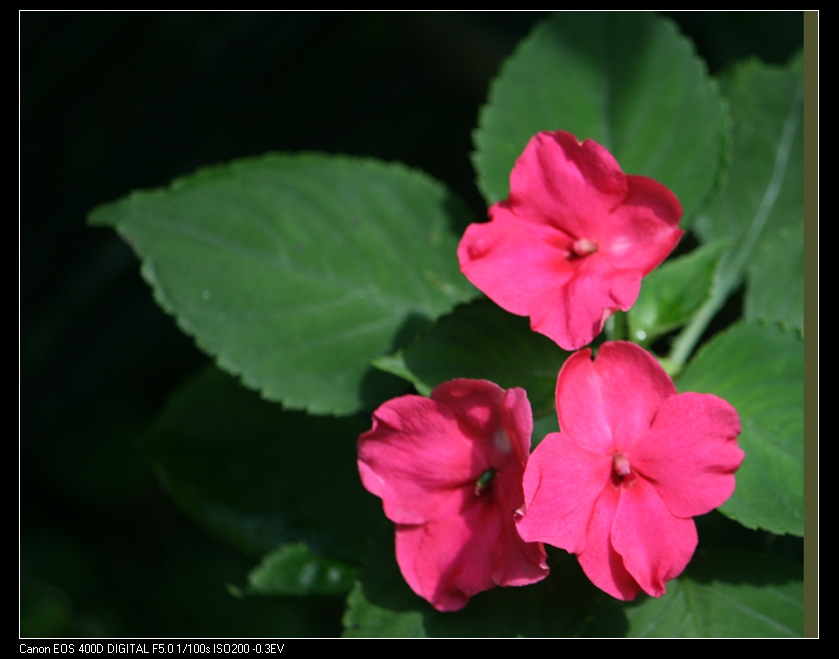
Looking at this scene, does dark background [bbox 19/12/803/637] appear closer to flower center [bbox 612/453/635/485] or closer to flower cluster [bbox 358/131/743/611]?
flower cluster [bbox 358/131/743/611]

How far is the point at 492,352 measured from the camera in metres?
0.81

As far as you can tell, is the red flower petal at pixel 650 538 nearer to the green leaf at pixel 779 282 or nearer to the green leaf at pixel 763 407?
the green leaf at pixel 763 407

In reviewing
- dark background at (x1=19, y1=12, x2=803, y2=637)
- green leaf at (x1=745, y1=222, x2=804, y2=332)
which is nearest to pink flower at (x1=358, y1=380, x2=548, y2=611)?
→ green leaf at (x1=745, y1=222, x2=804, y2=332)

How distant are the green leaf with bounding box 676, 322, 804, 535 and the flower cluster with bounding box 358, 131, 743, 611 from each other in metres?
0.11

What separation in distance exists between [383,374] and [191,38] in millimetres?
1018

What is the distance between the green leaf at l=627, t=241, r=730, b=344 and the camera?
0.87 meters

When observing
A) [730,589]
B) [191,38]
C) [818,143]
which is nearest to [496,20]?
[191,38]

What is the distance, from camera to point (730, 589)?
0.84 meters

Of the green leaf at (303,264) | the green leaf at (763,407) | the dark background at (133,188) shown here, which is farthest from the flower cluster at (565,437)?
the dark background at (133,188)

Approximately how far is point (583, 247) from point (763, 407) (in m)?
0.26

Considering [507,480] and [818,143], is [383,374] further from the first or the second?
[818,143]

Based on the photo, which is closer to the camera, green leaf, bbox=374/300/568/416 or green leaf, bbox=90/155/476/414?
green leaf, bbox=374/300/568/416

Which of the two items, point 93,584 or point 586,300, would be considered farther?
point 93,584

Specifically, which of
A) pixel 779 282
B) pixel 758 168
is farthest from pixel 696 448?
pixel 758 168
